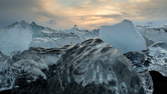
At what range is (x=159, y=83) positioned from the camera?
16391 mm

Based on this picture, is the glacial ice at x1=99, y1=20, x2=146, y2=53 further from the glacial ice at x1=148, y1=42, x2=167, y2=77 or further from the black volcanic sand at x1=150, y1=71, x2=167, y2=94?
the glacial ice at x1=148, y1=42, x2=167, y2=77

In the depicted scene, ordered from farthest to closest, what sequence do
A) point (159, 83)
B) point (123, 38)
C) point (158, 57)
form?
point (158, 57)
point (159, 83)
point (123, 38)

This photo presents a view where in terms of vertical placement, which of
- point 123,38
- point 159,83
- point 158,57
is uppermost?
point 123,38

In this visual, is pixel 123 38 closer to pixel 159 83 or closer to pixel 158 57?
pixel 159 83

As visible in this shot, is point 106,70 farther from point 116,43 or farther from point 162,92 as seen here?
point 162,92

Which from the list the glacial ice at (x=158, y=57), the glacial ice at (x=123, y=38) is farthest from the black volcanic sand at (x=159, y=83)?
the glacial ice at (x=123, y=38)

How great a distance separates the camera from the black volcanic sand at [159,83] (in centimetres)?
1601

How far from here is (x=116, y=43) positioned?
14.1 m

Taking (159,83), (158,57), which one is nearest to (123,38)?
(159,83)

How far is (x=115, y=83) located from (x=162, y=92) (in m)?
7.67

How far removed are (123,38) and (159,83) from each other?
173 inches

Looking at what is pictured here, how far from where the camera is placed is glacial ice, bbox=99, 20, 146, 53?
13906 millimetres

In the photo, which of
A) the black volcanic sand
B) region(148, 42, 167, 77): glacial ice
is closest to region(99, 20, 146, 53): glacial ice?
the black volcanic sand

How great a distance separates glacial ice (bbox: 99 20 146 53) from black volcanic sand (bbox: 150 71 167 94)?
2.94 metres
